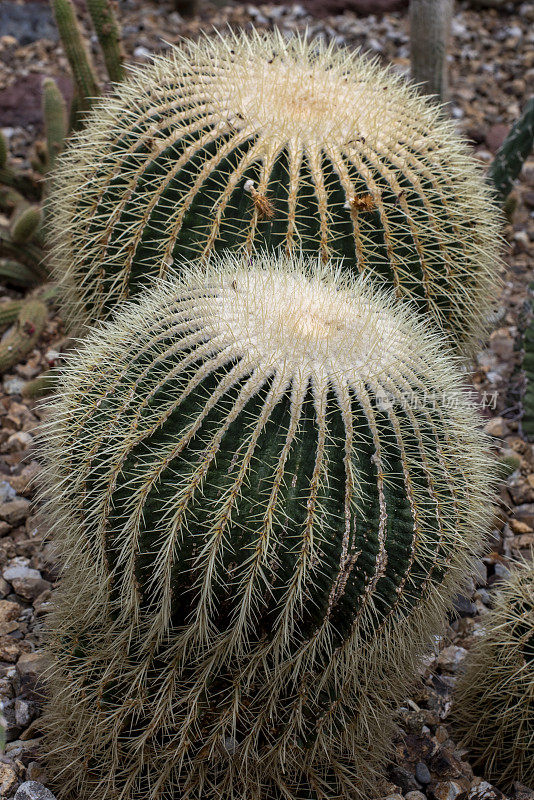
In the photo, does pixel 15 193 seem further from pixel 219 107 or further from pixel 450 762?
pixel 450 762

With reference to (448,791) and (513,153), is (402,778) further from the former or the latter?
(513,153)

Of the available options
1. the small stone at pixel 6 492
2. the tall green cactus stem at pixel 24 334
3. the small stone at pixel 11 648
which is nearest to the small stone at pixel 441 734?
the small stone at pixel 11 648

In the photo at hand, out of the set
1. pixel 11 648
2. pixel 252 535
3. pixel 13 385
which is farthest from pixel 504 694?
pixel 13 385

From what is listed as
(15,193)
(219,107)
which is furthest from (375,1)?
(219,107)

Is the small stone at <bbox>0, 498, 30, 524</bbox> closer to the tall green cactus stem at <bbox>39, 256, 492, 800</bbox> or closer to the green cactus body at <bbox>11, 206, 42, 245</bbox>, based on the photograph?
the tall green cactus stem at <bbox>39, 256, 492, 800</bbox>

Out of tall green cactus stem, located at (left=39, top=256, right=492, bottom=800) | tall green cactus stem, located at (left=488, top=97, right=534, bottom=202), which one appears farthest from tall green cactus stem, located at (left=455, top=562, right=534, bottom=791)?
tall green cactus stem, located at (left=488, top=97, right=534, bottom=202)

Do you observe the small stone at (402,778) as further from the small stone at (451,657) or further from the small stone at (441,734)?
the small stone at (451,657)

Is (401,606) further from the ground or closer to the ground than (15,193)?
closer to the ground
